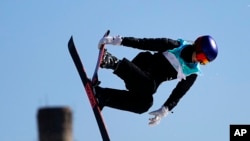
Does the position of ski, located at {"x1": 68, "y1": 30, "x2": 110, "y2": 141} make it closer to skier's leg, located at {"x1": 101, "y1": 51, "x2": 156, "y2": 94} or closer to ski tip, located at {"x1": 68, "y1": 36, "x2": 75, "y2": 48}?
skier's leg, located at {"x1": 101, "y1": 51, "x2": 156, "y2": 94}

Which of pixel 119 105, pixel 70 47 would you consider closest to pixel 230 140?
pixel 119 105

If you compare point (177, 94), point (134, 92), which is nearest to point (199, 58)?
point (177, 94)

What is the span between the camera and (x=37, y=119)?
296 ft

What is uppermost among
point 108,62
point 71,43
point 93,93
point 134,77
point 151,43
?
point 71,43

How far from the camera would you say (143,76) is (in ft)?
48.0

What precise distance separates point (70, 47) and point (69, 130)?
79.7 m

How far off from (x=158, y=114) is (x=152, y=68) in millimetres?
899

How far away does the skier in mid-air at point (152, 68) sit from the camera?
1450 centimetres

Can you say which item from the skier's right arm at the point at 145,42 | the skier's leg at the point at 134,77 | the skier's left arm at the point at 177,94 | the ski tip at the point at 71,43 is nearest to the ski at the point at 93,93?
the skier's right arm at the point at 145,42

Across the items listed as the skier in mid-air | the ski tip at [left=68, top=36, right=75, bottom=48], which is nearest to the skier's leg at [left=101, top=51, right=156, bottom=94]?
the skier in mid-air

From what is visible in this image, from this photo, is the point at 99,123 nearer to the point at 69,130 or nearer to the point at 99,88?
the point at 99,88

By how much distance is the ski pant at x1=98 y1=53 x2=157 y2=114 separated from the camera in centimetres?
1458

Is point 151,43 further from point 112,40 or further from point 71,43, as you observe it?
point 71,43

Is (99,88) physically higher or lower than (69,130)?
lower
